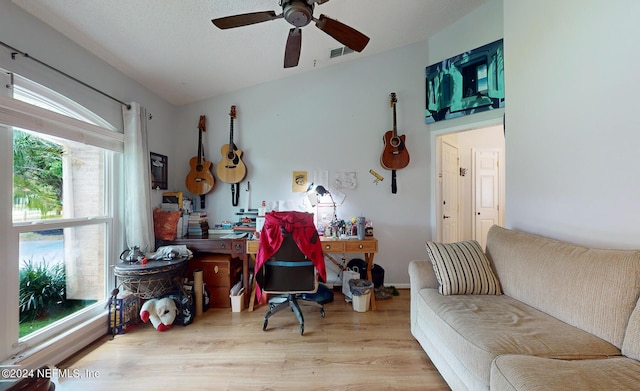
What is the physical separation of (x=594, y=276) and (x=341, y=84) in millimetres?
2964

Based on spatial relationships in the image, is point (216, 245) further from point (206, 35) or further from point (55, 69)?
point (206, 35)

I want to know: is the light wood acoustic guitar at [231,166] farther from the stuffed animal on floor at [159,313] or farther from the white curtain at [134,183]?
the stuffed animal on floor at [159,313]

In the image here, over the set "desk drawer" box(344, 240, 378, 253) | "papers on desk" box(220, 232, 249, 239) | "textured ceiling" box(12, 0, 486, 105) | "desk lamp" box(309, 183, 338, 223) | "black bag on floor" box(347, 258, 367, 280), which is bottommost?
"black bag on floor" box(347, 258, 367, 280)

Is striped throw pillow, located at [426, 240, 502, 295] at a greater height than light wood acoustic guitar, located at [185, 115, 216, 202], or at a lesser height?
lesser

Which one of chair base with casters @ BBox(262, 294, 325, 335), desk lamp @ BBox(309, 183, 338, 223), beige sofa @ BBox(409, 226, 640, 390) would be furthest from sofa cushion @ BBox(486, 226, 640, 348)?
desk lamp @ BBox(309, 183, 338, 223)

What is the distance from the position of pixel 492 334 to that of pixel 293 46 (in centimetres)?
219

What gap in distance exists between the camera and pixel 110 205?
88.1 inches

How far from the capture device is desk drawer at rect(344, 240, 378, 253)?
101 inches

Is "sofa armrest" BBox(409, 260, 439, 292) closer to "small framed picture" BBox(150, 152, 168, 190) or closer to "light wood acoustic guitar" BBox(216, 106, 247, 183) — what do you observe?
"light wood acoustic guitar" BBox(216, 106, 247, 183)

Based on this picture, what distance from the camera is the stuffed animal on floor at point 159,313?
2.11 m

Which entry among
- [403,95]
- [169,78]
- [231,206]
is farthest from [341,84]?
[231,206]

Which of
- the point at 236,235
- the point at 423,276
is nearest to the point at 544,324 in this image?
the point at 423,276

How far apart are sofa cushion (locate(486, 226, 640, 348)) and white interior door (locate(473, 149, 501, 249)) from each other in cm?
254

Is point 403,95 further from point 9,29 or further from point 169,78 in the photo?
point 9,29
